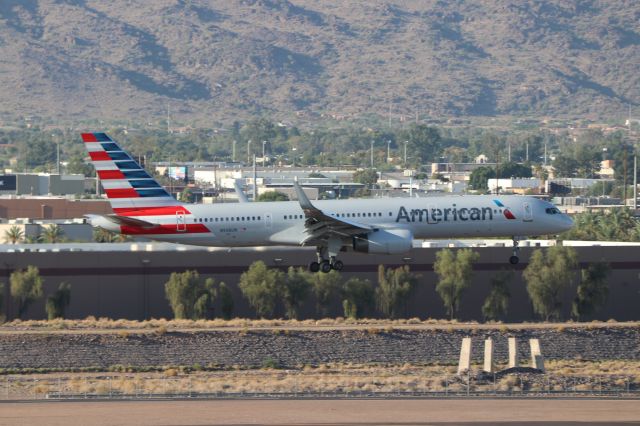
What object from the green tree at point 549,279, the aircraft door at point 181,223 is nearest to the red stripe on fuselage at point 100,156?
the aircraft door at point 181,223

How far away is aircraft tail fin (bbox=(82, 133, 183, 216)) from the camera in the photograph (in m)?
88.6

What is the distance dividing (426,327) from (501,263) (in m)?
13.0

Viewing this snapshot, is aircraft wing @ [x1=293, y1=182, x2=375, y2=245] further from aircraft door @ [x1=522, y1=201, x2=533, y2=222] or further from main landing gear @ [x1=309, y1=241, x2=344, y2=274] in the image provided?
aircraft door @ [x1=522, y1=201, x2=533, y2=222]

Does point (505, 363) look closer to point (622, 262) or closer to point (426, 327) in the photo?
point (426, 327)

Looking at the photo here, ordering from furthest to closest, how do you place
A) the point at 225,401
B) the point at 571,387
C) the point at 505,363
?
the point at 505,363 < the point at 571,387 < the point at 225,401

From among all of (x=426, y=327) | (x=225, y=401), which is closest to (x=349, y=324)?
(x=426, y=327)

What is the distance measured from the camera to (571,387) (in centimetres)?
6988

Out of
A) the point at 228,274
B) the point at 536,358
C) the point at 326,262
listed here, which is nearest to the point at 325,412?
the point at 536,358

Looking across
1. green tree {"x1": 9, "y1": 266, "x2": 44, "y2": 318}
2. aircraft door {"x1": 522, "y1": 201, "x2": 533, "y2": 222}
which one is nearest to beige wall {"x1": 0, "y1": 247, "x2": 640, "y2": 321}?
green tree {"x1": 9, "y1": 266, "x2": 44, "y2": 318}

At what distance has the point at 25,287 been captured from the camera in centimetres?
9681

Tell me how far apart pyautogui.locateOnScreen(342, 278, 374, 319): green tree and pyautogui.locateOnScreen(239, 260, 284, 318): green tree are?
13.3ft

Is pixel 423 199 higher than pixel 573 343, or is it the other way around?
pixel 423 199

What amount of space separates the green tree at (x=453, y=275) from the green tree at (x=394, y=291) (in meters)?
1.67

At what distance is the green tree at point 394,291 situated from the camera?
9888 cm
